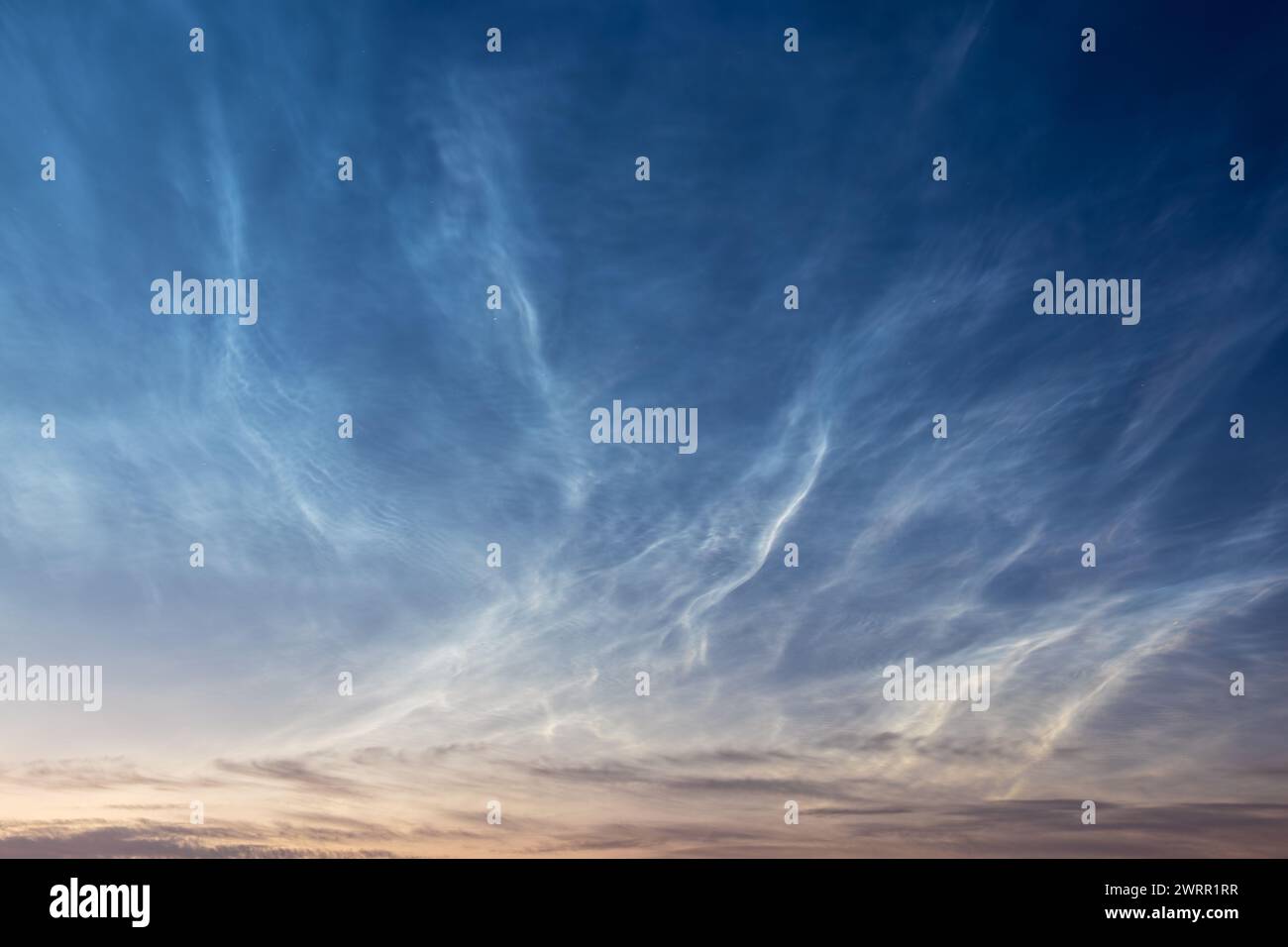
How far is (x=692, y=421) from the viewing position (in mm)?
23984
